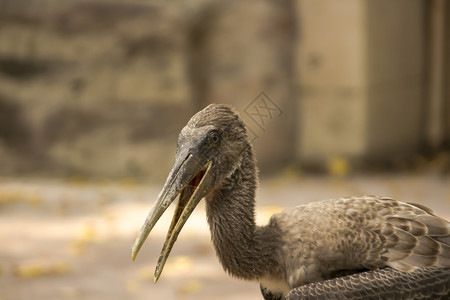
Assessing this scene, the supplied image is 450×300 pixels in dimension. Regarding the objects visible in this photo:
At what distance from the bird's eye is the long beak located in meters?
0.08

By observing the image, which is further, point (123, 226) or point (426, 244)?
point (123, 226)

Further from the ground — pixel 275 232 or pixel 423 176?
pixel 275 232

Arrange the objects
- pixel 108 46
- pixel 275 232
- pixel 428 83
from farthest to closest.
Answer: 1. pixel 428 83
2. pixel 108 46
3. pixel 275 232

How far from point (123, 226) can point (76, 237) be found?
474mm

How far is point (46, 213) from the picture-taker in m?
6.90

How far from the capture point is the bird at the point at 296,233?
2.70 m

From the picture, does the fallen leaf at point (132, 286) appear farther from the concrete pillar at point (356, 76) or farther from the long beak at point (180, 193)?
the concrete pillar at point (356, 76)

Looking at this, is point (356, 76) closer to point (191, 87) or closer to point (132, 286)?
point (191, 87)

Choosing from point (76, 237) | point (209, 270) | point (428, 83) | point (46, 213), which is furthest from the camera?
point (428, 83)

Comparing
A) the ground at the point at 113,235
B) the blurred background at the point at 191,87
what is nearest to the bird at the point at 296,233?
the ground at the point at 113,235

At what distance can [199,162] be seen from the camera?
9.32 feet

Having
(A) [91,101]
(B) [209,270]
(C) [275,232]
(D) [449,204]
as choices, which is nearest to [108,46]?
(A) [91,101]

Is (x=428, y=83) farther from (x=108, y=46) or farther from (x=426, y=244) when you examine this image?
(x=426, y=244)

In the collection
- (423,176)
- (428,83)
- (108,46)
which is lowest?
(423,176)
